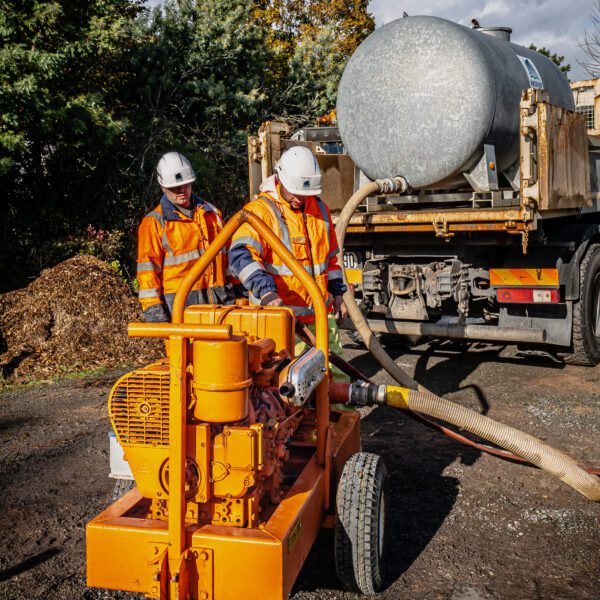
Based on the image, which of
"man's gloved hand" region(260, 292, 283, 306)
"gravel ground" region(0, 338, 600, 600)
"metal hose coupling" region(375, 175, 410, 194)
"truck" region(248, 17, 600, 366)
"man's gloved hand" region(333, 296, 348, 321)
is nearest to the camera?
"gravel ground" region(0, 338, 600, 600)

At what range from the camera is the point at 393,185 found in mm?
5945

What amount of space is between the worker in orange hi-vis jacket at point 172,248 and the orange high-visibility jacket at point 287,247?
1.50 ft

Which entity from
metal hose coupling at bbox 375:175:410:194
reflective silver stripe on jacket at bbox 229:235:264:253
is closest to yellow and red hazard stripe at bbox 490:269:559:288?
metal hose coupling at bbox 375:175:410:194

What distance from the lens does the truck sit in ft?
18.4

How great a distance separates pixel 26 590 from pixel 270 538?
1269 millimetres

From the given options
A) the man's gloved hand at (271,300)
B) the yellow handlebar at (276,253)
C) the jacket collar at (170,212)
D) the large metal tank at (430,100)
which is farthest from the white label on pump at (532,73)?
the yellow handlebar at (276,253)

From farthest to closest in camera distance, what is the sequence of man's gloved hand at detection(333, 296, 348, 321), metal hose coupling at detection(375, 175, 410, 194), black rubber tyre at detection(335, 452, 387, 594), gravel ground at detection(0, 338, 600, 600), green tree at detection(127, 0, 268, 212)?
green tree at detection(127, 0, 268, 212), metal hose coupling at detection(375, 175, 410, 194), man's gloved hand at detection(333, 296, 348, 321), gravel ground at detection(0, 338, 600, 600), black rubber tyre at detection(335, 452, 387, 594)

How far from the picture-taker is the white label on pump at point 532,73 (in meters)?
6.43

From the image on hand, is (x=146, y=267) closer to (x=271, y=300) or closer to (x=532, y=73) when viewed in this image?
(x=271, y=300)

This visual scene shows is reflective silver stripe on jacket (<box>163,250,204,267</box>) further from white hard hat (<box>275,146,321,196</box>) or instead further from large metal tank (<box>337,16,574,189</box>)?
large metal tank (<box>337,16,574,189</box>)

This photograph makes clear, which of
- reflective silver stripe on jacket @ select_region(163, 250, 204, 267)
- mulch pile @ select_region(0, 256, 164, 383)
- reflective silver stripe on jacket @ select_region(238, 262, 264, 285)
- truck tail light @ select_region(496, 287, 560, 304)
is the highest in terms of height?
reflective silver stripe on jacket @ select_region(163, 250, 204, 267)

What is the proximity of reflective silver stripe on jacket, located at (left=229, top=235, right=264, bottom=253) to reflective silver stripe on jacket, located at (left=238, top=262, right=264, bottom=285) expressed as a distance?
0.34ft

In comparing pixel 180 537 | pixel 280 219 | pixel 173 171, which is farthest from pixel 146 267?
pixel 180 537

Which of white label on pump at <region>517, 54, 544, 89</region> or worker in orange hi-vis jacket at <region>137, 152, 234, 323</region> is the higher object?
white label on pump at <region>517, 54, 544, 89</region>
